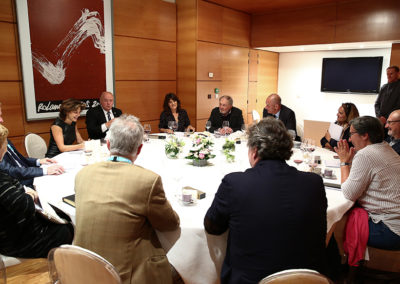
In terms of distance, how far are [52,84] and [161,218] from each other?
3.76m

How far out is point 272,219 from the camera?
4.87 ft

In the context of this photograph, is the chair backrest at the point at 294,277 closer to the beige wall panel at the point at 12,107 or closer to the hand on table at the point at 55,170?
the hand on table at the point at 55,170

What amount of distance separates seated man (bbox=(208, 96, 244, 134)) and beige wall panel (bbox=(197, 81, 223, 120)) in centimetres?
130

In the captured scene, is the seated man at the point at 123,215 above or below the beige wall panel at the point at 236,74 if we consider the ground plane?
A: below

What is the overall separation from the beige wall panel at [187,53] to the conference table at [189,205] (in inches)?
123

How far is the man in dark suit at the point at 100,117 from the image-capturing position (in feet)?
15.5

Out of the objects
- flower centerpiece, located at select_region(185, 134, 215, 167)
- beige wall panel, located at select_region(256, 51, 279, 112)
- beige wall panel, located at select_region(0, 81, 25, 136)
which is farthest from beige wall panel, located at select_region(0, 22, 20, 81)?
beige wall panel, located at select_region(256, 51, 279, 112)

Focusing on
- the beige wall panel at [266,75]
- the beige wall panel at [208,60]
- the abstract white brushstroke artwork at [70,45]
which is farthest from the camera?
the beige wall panel at [266,75]

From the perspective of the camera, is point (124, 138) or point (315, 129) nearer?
point (124, 138)

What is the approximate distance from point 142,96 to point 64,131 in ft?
7.96

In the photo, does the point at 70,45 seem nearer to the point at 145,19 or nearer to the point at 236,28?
the point at 145,19

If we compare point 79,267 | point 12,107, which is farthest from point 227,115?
point 79,267

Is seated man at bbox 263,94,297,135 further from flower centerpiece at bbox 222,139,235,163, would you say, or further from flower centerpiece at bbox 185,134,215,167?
flower centerpiece at bbox 185,134,215,167

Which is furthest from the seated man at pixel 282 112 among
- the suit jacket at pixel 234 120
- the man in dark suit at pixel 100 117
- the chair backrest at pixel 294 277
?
the chair backrest at pixel 294 277
